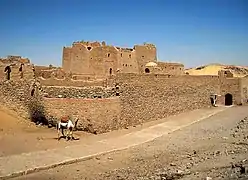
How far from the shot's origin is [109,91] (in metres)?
17.8

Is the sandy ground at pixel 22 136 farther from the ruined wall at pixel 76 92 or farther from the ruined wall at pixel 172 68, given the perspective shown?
the ruined wall at pixel 172 68

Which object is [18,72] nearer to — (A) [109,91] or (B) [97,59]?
(A) [109,91]

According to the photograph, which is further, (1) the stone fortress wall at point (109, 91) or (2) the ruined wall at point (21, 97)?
(2) the ruined wall at point (21, 97)

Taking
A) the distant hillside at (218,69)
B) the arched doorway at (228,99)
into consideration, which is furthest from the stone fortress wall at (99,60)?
the distant hillside at (218,69)

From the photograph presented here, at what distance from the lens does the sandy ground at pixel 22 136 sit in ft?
43.8

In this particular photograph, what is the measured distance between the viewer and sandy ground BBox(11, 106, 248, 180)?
10.5 m

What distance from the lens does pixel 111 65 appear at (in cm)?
2733

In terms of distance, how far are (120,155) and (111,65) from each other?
1506 centimetres

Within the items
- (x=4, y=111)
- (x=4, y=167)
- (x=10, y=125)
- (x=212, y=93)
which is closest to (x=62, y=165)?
(x=4, y=167)

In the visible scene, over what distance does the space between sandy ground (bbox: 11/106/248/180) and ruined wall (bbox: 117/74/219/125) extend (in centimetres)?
286

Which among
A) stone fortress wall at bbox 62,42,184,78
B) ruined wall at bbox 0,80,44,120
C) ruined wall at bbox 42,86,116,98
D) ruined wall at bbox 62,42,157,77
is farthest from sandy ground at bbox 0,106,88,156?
ruined wall at bbox 62,42,157,77

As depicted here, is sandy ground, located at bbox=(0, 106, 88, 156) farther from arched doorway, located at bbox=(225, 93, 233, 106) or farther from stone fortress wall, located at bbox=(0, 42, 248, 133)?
arched doorway, located at bbox=(225, 93, 233, 106)

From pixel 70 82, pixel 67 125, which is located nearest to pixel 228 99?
pixel 70 82

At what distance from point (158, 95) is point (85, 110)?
6037mm
